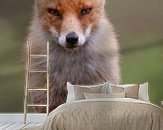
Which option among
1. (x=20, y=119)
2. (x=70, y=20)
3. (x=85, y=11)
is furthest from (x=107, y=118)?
(x=20, y=119)

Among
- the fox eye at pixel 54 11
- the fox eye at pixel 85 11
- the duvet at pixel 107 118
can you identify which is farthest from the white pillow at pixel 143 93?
the fox eye at pixel 54 11

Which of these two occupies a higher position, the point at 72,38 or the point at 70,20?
the point at 70,20

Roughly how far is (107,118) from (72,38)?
1821 millimetres

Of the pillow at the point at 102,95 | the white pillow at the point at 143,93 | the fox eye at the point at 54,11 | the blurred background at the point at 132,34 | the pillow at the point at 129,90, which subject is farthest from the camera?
the blurred background at the point at 132,34

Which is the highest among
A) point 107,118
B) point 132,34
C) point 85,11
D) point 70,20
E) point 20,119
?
point 85,11

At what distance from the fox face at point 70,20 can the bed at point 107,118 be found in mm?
1687

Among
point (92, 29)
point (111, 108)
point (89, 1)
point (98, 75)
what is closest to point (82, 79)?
point (98, 75)

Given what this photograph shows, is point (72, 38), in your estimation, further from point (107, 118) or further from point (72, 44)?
point (107, 118)

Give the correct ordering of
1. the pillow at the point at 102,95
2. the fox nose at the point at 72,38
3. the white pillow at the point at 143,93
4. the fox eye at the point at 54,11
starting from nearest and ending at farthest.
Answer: the pillow at the point at 102,95 < the white pillow at the point at 143,93 < the fox nose at the point at 72,38 < the fox eye at the point at 54,11

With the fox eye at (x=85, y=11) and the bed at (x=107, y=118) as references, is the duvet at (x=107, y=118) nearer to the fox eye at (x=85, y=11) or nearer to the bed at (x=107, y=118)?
the bed at (x=107, y=118)

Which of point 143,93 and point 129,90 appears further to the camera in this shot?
point 143,93

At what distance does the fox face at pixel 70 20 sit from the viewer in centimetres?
485

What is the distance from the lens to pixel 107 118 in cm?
328

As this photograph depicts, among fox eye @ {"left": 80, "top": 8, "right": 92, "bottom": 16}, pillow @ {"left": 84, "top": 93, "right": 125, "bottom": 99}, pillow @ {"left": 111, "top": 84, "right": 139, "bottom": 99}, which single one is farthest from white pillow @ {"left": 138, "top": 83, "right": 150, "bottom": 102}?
fox eye @ {"left": 80, "top": 8, "right": 92, "bottom": 16}
